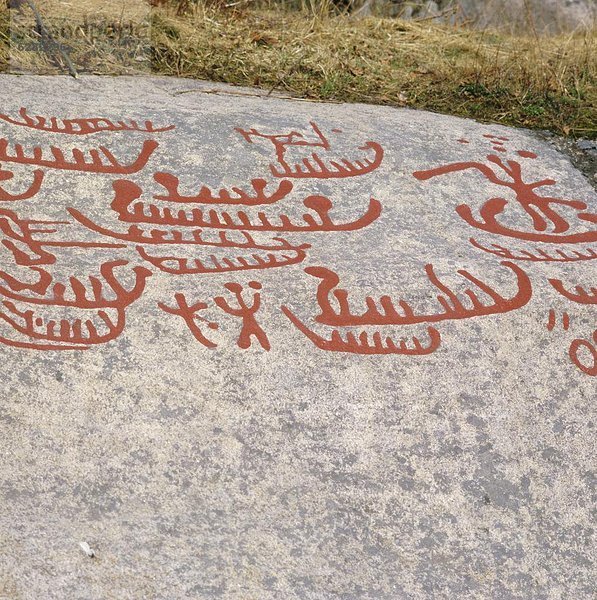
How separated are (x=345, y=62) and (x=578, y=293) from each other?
5.42ft

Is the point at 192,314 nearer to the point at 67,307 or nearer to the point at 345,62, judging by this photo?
the point at 67,307

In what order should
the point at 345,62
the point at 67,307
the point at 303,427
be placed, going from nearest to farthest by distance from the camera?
the point at 303,427 → the point at 67,307 → the point at 345,62

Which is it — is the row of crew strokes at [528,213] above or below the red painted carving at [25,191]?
above

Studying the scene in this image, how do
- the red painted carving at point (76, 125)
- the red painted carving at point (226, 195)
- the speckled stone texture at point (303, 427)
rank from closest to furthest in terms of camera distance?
the speckled stone texture at point (303, 427), the red painted carving at point (226, 195), the red painted carving at point (76, 125)

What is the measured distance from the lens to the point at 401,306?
2.40 m

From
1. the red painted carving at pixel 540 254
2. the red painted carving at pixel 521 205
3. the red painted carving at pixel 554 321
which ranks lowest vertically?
the red painted carving at pixel 554 321

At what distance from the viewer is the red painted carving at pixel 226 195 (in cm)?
271

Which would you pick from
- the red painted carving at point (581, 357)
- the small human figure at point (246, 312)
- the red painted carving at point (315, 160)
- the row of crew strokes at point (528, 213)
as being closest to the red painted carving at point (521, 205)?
the row of crew strokes at point (528, 213)

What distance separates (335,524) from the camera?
2004 mm

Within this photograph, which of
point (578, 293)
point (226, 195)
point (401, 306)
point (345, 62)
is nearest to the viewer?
point (401, 306)

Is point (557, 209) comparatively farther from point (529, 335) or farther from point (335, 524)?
point (335, 524)

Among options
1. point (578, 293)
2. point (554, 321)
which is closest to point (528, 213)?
point (578, 293)

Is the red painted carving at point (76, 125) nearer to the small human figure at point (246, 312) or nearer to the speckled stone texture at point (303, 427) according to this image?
the speckled stone texture at point (303, 427)

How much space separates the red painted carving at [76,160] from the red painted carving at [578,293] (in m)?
1.22
